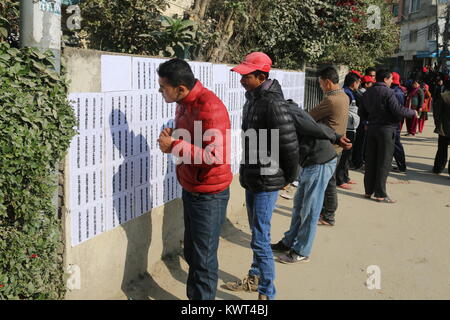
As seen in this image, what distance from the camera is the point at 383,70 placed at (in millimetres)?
7047

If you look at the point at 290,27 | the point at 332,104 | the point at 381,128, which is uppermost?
the point at 290,27

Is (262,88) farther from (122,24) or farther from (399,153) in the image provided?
(399,153)

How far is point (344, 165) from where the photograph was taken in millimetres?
8125

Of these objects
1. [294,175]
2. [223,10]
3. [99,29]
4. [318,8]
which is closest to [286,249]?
[294,175]

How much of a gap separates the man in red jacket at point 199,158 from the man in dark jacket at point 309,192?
152 cm

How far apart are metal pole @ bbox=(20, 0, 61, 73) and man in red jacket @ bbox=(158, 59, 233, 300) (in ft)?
Answer: 2.25

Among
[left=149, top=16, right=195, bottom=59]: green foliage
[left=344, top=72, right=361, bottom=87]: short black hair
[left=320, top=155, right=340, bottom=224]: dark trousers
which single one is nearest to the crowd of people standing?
[left=320, top=155, right=340, bottom=224]: dark trousers

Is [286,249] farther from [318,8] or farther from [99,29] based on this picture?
[318,8]

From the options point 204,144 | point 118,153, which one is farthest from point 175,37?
point 204,144

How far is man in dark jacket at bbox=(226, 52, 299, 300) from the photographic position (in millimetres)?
3723

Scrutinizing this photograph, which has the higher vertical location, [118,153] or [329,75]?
[329,75]

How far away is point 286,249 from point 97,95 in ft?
8.88

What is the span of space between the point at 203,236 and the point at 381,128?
14.7ft

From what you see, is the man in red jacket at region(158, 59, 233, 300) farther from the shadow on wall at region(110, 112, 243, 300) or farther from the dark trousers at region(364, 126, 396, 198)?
the dark trousers at region(364, 126, 396, 198)
